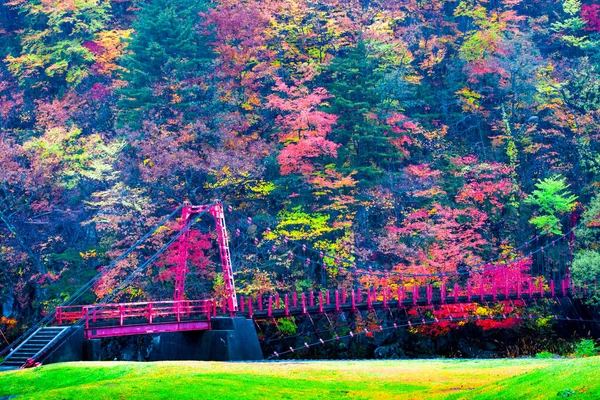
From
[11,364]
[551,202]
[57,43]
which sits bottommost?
[11,364]

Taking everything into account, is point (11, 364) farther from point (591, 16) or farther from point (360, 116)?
point (591, 16)

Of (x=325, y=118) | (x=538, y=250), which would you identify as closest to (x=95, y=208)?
(x=325, y=118)

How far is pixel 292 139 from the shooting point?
3167cm

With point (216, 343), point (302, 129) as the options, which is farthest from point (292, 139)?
point (216, 343)

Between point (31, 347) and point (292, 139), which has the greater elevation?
point (292, 139)

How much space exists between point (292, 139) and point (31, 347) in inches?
636

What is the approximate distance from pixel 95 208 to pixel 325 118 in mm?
9877

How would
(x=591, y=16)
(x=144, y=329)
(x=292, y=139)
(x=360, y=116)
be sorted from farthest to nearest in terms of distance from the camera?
(x=591, y=16)
(x=360, y=116)
(x=292, y=139)
(x=144, y=329)

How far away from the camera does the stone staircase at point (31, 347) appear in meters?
17.2

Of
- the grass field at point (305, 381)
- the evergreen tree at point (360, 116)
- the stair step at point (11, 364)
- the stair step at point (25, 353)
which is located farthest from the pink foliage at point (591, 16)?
the stair step at point (11, 364)

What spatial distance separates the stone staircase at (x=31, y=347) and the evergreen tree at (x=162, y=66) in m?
15.3

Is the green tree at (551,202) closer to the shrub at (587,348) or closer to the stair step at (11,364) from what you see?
the shrub at (587,348)

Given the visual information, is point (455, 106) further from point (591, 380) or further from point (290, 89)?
point (591, 380)

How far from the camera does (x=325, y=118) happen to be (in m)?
31.8
